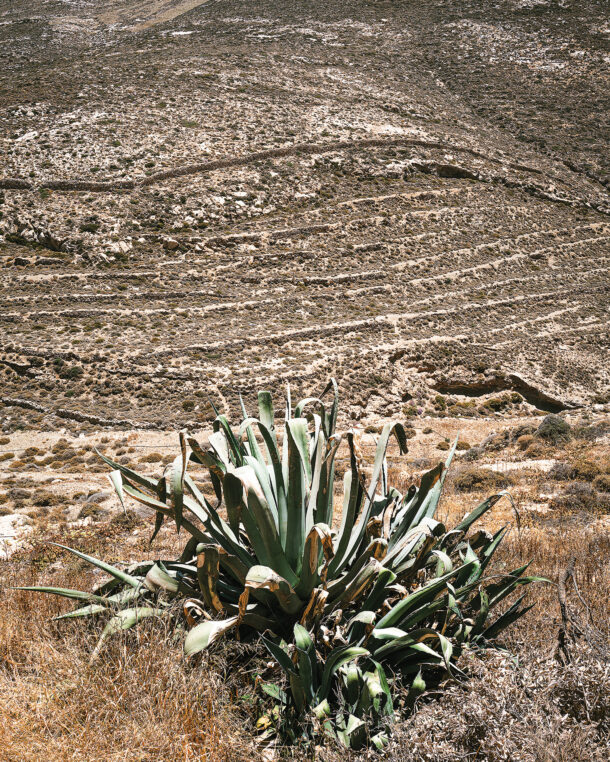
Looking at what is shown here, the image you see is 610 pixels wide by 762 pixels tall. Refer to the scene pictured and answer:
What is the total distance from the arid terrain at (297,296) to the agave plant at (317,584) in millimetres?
224

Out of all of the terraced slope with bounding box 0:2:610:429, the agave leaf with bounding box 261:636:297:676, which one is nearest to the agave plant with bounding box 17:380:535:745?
the agave leaf with bounding box 261:636:297:676

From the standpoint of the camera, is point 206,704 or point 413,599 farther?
point 413,599

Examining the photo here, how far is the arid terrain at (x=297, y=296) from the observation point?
2.37m

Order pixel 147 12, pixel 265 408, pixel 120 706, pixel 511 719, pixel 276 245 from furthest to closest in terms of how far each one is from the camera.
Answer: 1. pixel 147 12
2. pixel 276 245
3. pixel 265 408
4. pixel 120 706
5. pixel 511 719

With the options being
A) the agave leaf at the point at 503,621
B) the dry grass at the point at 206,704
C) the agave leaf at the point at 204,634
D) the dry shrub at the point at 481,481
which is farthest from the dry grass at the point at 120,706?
the dry shrub at the point at 481,481

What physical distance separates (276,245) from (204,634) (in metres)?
25.5

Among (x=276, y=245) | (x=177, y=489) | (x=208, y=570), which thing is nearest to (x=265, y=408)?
(x=177, y=489)

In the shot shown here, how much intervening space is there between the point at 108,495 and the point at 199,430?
7865mm

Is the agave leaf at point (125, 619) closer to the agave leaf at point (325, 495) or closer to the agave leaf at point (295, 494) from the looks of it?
the agave leaf at point (295, 494)

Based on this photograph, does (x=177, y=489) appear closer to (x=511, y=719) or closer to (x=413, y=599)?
(x=413, y=599)

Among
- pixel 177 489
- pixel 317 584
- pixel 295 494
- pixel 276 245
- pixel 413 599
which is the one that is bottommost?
pixel 276 245

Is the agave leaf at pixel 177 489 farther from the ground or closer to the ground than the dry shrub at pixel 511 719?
farther from the ground

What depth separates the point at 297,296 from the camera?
24.9 meters

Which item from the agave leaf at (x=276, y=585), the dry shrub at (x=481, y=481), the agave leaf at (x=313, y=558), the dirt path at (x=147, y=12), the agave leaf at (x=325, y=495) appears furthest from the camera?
the dirt path at (x=147, y=12)
